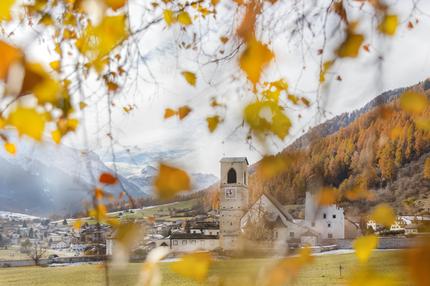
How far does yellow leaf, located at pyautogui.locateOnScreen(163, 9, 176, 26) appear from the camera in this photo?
2768 millimetres

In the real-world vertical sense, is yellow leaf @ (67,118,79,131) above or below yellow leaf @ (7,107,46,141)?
above

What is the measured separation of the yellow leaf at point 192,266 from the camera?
120 cm

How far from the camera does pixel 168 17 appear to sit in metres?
2.81

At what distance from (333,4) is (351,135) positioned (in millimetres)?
834

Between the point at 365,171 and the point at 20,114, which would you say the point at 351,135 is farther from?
the point at 20,114

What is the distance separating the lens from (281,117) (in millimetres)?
2260

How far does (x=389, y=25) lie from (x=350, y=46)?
0.63ft

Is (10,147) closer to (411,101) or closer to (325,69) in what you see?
(325,69)

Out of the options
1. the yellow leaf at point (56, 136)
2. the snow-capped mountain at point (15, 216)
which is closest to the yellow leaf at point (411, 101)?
the yellow leaf at point (56, 136)

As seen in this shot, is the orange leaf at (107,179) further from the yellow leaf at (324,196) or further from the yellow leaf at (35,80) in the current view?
the yellow leaf at (35,80)

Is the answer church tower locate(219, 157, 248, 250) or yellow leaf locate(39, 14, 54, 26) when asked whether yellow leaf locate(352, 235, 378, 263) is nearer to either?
yellow leaf locate(39, 14, 54, 26)

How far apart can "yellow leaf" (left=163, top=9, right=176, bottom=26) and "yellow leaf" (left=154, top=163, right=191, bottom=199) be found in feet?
4.55

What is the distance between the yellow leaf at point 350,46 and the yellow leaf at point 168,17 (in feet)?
3.66

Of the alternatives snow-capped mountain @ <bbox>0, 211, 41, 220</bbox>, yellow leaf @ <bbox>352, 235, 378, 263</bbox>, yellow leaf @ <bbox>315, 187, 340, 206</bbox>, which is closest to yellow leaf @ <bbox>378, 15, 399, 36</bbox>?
yellow leaf @ <bbox>315, 187, 340, 206</bbox>
